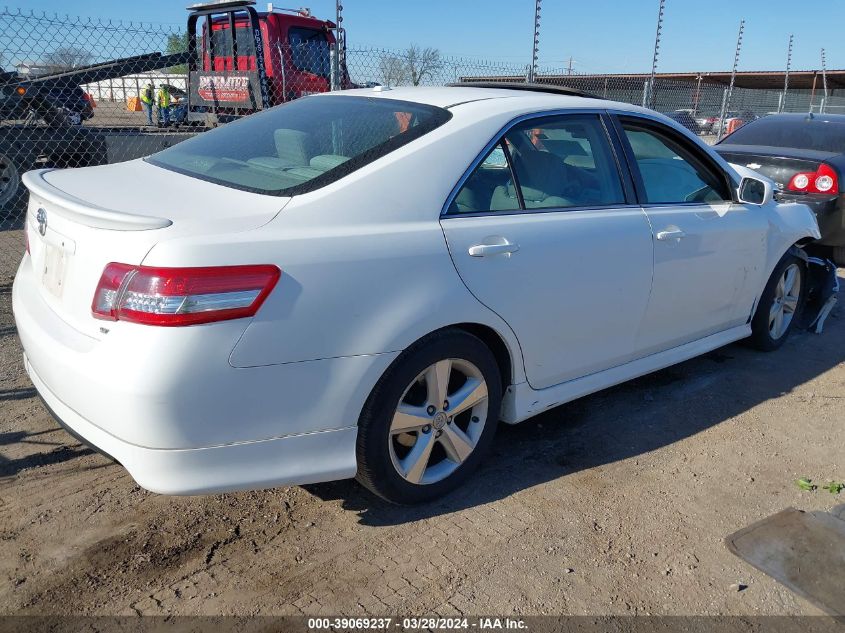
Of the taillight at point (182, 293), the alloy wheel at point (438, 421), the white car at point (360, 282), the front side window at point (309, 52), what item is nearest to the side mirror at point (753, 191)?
the white car at point (360, 282)

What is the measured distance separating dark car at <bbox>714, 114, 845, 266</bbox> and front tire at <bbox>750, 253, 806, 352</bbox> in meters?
1.10

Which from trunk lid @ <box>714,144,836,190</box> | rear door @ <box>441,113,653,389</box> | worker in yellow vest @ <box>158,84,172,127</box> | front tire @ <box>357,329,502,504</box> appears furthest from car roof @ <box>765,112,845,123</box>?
worker in yellow vest @ <box>158,84,172,127</box>

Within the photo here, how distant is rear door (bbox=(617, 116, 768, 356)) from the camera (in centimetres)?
366

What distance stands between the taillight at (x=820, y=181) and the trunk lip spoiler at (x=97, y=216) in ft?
20.1

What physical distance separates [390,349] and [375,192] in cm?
58

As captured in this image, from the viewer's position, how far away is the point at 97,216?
238 cm

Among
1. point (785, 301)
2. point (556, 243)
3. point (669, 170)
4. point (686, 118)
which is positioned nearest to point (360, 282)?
point (556, 243)

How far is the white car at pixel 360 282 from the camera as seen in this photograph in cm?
228

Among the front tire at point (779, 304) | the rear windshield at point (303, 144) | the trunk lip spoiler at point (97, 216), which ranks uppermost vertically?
the rear windshield at point (303, 144)

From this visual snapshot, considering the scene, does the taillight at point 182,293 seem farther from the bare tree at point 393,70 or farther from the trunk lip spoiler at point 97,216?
the bare tree at point 393,70

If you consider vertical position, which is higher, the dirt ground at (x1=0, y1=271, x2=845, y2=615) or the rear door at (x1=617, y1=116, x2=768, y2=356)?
the rear door at (x1=617, y1=116, x2=768, y2=356)

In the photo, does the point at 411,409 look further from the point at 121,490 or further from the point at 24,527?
the point at 24,527

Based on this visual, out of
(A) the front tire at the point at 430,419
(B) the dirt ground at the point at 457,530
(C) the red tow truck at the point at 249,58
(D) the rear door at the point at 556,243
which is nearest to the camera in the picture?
(B) the dirt ground at the point at 457,530

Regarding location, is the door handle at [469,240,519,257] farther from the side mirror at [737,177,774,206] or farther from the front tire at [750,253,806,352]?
the front tire at [750,253,806,352]
